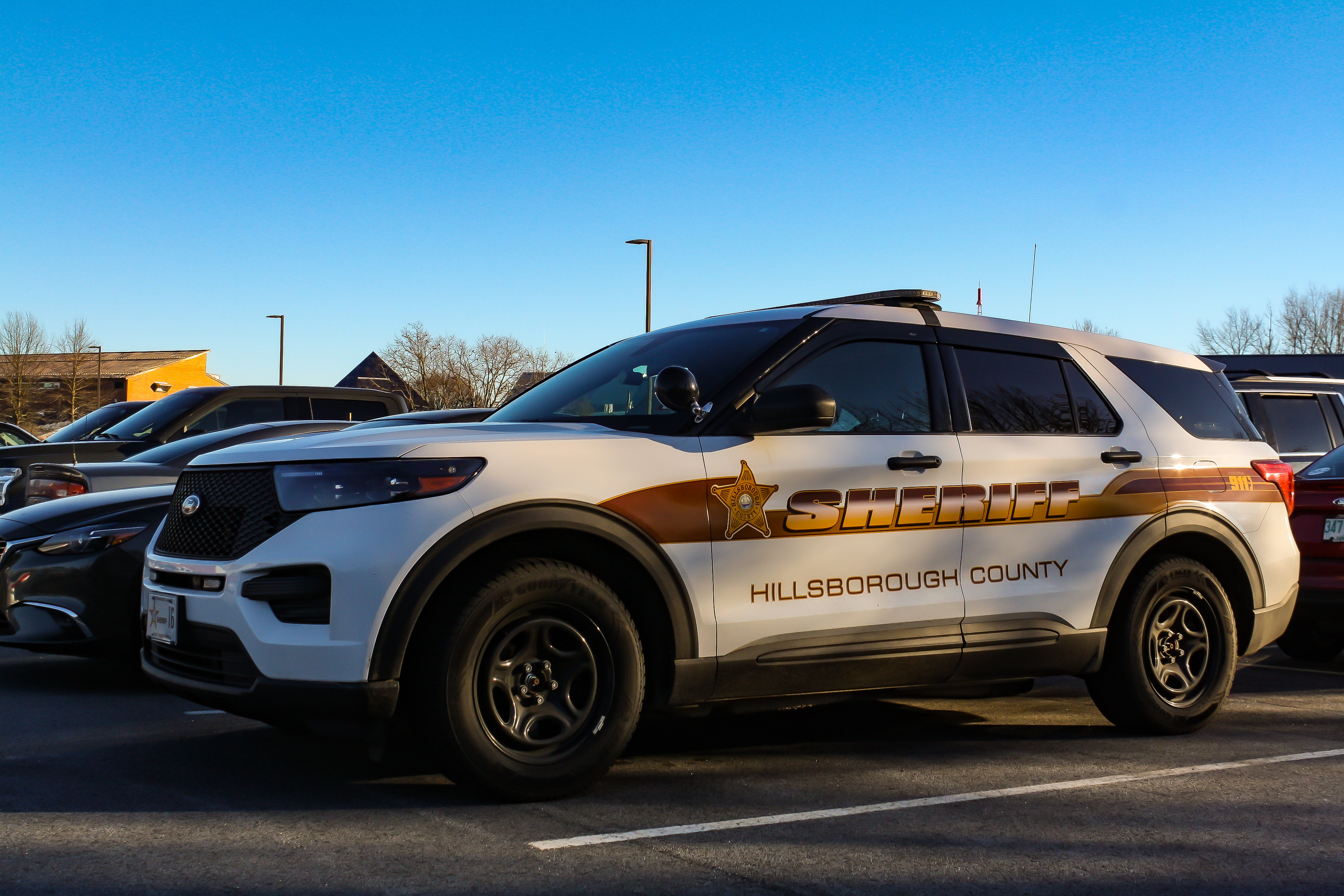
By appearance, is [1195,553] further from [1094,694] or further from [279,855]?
[279,855]

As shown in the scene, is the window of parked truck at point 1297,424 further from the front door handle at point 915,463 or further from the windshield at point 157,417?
the windshield at point 157,417

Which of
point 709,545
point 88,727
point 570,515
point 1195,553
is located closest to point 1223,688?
point 1195,553

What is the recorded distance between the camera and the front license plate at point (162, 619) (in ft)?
14.3

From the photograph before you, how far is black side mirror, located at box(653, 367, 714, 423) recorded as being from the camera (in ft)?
14.9

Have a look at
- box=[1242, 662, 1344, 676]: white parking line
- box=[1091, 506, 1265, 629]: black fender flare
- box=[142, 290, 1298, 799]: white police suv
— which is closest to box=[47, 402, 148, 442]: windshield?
box=[142, 290, 1298, 799]: white police suv

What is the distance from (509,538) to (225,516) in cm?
98

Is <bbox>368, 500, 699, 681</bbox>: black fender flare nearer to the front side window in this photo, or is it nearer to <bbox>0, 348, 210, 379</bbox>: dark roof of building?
the front side window

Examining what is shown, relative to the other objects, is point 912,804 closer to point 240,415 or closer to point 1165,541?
point 1165,541

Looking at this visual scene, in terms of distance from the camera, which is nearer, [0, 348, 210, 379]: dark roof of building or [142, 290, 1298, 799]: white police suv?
[142, 290, 1298, 799]: white police suv

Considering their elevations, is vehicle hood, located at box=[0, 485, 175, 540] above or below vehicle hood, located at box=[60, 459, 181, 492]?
below

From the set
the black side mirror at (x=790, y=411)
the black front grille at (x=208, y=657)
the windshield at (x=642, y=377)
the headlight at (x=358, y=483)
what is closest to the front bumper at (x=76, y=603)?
the black front grille at (x=208, y=657)

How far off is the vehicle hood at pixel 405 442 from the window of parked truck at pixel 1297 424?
27.6 ft

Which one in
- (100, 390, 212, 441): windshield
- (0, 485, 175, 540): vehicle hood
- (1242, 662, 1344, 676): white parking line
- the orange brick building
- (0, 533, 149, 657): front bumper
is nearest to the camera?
(0, 533, 149, 657): front bumper

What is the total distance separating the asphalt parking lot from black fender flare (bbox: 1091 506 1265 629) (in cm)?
62
